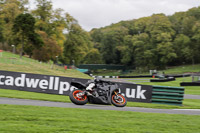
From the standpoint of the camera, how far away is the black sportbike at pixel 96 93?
35.8 ft

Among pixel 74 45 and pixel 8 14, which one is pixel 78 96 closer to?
pixel 8 14

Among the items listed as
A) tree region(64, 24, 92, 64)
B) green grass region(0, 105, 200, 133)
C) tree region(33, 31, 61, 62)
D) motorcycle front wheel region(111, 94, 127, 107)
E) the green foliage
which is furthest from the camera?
the green foliage

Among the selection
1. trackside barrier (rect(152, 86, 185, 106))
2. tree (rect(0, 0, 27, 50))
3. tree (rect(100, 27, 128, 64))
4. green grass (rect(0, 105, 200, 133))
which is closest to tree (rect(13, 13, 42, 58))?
tree (rect(0, 0, 27, 50))

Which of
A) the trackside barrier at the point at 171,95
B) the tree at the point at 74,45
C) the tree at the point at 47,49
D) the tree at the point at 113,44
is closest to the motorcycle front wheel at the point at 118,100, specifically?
the trackside barrier at the point at 171,95

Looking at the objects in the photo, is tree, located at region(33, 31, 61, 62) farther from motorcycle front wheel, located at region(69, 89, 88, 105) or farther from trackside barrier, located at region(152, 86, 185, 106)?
motorcycle front wheel, located at region(69, 89, 88, 105)

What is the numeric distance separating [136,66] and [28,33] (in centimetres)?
5374

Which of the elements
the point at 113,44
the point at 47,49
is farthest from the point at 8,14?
the point at 113,44

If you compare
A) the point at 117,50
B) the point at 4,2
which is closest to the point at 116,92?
the point at 4,2

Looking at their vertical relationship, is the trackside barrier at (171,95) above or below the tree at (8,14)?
below

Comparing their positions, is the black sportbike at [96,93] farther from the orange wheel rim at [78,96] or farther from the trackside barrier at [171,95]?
the trackside barrier at [171,95]

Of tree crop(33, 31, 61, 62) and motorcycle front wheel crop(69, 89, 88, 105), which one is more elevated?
tree crop(33, 31, 61, 62)

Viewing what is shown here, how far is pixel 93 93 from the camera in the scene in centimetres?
1096

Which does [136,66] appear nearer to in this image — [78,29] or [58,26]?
[78,29]

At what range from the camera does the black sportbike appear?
10.9 metres
